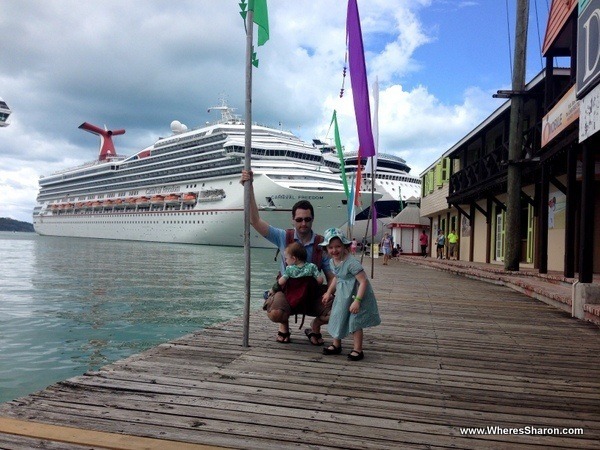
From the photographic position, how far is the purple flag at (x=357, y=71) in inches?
415

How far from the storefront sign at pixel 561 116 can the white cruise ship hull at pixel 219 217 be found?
115 ft

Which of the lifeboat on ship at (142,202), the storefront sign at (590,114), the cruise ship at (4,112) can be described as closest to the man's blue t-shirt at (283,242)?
the storefront sign at (590,114)

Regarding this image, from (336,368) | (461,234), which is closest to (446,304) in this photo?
(336,368)

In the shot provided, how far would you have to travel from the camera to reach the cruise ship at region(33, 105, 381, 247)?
47.3 meters

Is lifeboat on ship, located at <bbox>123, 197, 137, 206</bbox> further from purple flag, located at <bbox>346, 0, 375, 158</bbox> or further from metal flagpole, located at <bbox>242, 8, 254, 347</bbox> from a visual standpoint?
metal flagpole, located at <bbox>242, 8, 254, 347</bbox>

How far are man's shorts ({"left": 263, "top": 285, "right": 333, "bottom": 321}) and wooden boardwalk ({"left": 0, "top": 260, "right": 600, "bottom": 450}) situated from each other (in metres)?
0.33

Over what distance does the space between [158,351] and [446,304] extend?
5647 mm

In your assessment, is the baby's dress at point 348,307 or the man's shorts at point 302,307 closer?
the baby's dress at point 348,307

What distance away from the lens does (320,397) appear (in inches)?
126

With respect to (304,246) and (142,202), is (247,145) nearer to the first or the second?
(304,246)

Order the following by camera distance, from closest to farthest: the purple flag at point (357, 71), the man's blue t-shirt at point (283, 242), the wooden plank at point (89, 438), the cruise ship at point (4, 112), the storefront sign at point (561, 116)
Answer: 1. the wooden plank at point (89, 438)
2. the man's blue t-shirt at point (283, 242)
3. the storefront sign at point (561, 116)
4. the purple flag at point (357, 71)
5. the cruise ship at point (4, 112)

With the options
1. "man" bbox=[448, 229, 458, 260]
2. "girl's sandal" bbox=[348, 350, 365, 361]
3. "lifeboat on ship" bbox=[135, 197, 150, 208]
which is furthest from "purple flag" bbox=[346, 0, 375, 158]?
"lifeboat on ship" bbox=[135, 197, 150, 208]

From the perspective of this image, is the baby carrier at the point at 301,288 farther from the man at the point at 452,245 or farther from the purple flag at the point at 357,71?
the man at the point at 452,245

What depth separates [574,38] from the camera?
9039 mm
